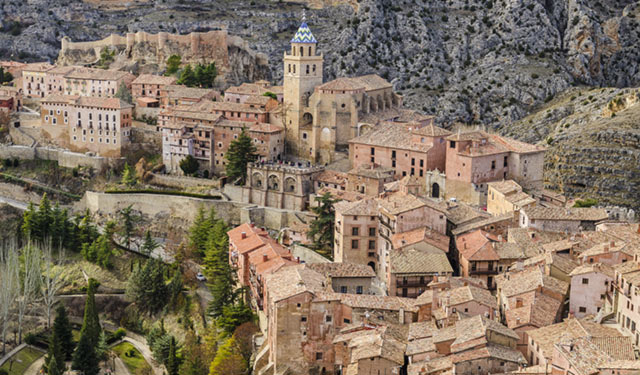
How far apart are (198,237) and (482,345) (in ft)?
89.6

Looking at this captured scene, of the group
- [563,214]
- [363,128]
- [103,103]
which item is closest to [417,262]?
[563,214]

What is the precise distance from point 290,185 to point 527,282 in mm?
23210

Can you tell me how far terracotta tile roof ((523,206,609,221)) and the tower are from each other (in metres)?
20.8

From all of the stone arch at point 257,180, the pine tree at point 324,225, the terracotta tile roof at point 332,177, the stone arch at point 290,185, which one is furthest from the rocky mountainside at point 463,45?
the pine tree at point 324,225

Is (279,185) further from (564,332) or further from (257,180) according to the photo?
(564,332)

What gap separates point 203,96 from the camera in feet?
257

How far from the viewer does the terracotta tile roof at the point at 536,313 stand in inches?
1729

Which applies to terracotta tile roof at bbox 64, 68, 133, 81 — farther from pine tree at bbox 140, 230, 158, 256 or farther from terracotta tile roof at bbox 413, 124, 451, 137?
terracotta tile roof at bbox 413, 124, 451, 137

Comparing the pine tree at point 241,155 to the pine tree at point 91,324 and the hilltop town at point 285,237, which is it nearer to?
the hilltop town at point 285,237

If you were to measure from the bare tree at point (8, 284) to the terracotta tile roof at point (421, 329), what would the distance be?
25.6 meters

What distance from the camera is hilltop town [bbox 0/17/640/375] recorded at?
44312mm

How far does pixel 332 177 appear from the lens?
65500 millimetres

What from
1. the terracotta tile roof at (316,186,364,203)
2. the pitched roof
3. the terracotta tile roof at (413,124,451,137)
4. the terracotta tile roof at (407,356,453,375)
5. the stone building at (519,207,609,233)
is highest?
the pitched roof

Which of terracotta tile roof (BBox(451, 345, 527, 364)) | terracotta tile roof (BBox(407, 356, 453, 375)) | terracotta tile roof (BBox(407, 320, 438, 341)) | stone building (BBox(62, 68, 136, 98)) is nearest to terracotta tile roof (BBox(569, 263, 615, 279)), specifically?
terracotta tile roof (BBox(451, 345, 527, 364))
